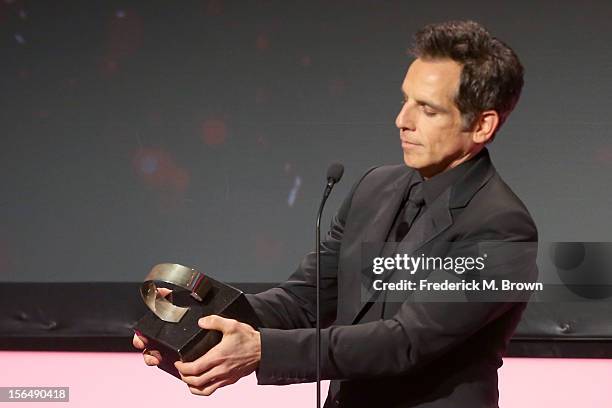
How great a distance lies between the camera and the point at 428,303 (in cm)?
175

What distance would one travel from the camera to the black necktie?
6.30 ft

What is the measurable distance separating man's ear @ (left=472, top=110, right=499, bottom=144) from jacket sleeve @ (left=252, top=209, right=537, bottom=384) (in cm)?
33

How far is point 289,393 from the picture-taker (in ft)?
12.5

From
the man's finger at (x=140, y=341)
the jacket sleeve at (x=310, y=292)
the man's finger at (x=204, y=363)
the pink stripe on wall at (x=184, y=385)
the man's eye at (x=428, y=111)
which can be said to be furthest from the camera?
the pink stripe on wall at (x=184, y=385)

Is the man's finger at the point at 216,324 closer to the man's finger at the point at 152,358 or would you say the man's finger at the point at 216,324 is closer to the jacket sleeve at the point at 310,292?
the man's finger at the point at 152,358

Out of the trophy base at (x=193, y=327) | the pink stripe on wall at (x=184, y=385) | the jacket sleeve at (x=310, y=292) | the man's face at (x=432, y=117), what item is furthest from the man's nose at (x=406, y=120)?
the pink stripe on wall at (x=184, y=385)

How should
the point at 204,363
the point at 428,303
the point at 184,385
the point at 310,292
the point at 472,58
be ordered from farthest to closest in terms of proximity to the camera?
1. the point at 184,385
2. the point at 310,292
3. the point at 472,58
4. the point at 428,303
5. the point at 204,363

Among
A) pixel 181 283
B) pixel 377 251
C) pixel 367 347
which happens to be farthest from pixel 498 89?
pixel 181 283

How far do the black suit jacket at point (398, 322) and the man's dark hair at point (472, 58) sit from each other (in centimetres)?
13

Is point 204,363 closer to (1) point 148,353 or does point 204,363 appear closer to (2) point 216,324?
(2) point 216,324

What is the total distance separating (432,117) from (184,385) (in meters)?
2.30

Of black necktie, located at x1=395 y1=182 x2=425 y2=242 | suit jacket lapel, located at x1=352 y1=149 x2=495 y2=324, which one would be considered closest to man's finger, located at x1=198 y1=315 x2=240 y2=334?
Answer: suit jacket lapel, located at x1=352 y1=149 x2=495 y2=324

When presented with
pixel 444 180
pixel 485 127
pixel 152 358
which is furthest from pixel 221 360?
pixel 485 127

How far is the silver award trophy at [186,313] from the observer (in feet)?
5.48
